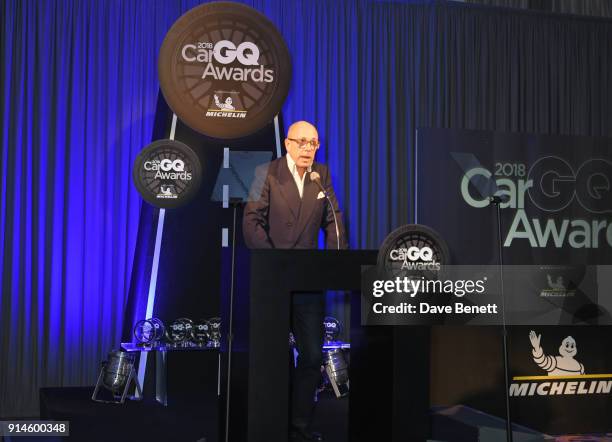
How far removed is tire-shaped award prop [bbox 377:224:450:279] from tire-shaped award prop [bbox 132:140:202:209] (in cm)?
263

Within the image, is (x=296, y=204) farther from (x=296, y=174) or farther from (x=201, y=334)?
(x=201, y=334)

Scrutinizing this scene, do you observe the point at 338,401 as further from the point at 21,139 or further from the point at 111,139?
the point at 21,139

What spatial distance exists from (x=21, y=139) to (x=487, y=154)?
3627mm

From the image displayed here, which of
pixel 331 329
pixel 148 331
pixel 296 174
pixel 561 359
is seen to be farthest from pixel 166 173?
pixel 561 359

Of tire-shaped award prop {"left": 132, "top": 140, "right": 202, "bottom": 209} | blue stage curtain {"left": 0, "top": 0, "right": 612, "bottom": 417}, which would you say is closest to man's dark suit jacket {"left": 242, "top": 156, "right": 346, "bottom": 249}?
tire-shaped award prop {"left": 132, "top": 140, "right": 202, "bottom": 209}

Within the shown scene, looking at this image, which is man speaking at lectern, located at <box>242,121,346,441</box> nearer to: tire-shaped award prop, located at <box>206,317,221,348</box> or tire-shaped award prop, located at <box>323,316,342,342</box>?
tire-shaped award prop, located at <box>323,316,342,342</box>

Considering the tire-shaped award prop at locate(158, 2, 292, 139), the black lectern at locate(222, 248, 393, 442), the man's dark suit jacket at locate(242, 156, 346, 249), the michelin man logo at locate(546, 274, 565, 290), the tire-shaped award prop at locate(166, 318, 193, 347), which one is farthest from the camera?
the tire-shaped award prop at locate(158, 2, 292, 139)

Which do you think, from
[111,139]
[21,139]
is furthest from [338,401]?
[21,139]

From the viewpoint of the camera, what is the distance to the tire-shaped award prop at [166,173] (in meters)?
5.38

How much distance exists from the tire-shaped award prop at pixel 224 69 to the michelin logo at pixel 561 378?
289cm

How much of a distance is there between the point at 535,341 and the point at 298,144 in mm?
2437

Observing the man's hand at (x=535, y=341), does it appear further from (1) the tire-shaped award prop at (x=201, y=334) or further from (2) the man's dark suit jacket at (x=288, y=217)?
(1) the tire-shaped award prop at (x=201, y=334)

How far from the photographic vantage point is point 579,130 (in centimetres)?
679

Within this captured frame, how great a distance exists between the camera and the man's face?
5477 millimetres
